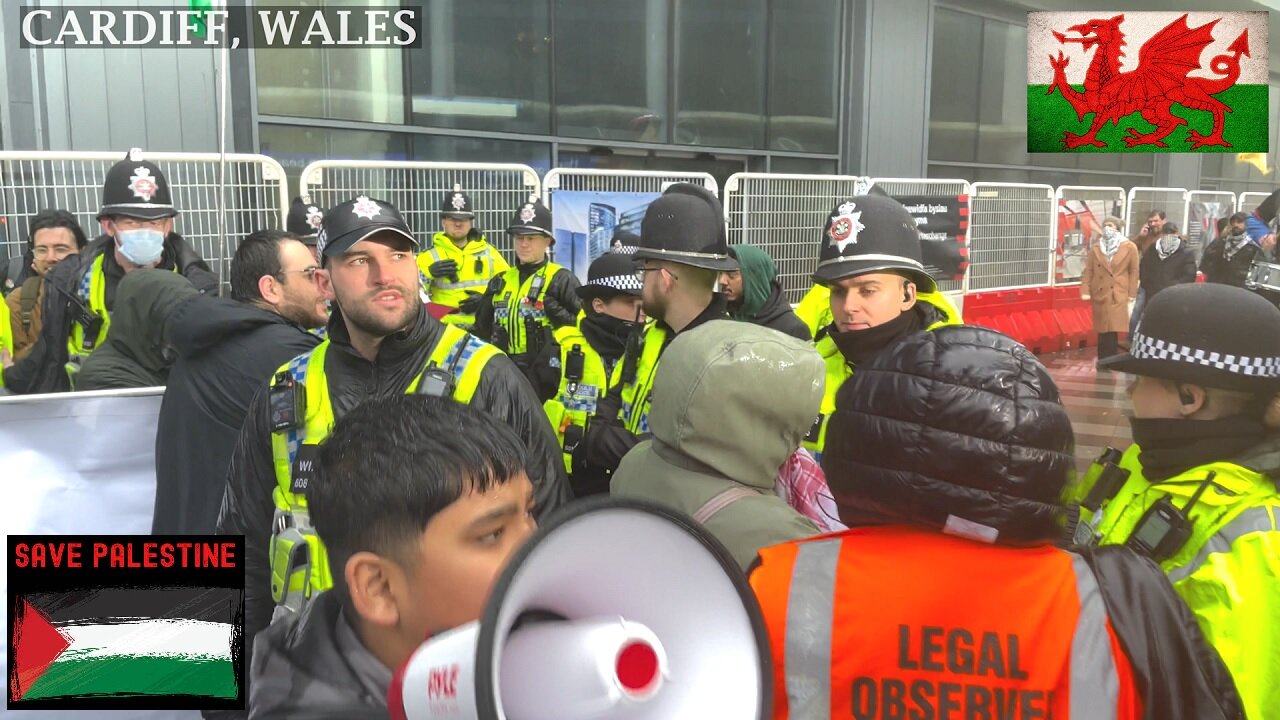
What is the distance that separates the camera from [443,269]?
314 inches

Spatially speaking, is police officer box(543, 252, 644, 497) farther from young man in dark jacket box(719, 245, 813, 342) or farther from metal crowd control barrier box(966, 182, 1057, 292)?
metal crowd control barrier box(966, 182, 1057, 292)

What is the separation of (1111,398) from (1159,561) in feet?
31.7

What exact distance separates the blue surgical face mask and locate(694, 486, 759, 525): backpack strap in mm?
4460

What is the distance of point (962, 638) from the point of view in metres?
1.42

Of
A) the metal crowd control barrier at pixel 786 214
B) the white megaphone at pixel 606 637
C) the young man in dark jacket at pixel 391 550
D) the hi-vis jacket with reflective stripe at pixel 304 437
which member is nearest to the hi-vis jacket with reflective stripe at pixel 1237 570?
the white megaphone at pixel 606 637

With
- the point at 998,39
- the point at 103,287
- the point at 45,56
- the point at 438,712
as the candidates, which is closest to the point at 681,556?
the point at 438,712

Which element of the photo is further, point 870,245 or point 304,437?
point 870,245

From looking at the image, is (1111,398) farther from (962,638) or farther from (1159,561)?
(962,638)

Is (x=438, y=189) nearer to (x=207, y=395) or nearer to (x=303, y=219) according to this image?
(x=303, y=219)

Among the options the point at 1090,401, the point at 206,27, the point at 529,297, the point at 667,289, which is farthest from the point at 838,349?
the point at 1090,401

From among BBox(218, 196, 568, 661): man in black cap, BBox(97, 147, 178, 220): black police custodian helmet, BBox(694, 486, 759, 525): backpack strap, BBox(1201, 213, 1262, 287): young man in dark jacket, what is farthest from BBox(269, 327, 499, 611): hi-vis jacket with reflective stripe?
BBox(1201, 213, 1262, 287): young man in dark jacket

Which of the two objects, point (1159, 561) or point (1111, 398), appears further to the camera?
point (1111, 398)

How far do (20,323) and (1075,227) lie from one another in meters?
11.4

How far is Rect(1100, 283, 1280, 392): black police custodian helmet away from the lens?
7.49 ft
